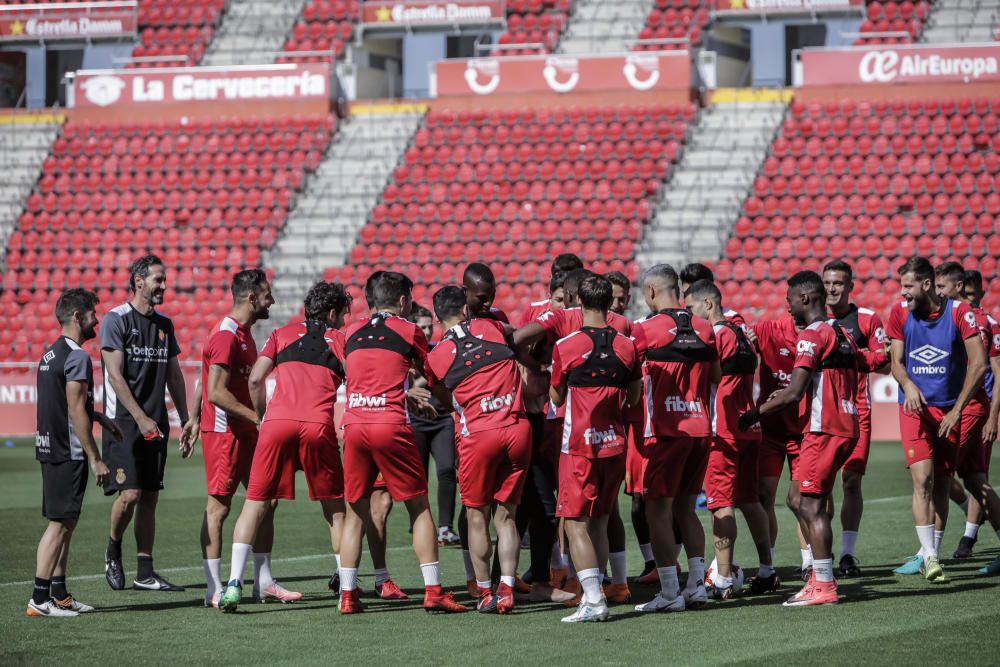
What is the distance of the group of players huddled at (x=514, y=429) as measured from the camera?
28.2ft

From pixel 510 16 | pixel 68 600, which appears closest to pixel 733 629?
pixel 68 600

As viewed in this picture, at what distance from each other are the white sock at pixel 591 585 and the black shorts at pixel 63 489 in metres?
3.19

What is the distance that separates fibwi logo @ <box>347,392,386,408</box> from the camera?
28.5 ft

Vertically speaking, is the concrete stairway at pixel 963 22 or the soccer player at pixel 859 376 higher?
the concrete stairway at pixel 963 22

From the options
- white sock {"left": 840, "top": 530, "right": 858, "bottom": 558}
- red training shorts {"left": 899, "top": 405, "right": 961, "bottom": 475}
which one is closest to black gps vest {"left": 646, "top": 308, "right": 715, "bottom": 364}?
red training shorts {"left": 899, "top": 405, "right": 961, "bottom": 475}

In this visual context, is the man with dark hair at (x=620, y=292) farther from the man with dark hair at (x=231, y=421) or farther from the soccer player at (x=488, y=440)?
the man with dark hair at (x=231, y=421)

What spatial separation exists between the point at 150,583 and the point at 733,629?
167 inches

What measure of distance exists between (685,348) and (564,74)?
23875 mm

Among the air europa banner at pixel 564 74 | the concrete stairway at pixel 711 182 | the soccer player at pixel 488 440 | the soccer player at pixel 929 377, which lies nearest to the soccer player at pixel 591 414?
the soccer player at pixel 488 440

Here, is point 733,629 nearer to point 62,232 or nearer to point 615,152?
point 615,152

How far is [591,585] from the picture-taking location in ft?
27.0

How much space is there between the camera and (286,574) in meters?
10.6

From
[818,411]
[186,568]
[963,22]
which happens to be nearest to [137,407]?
[186,568]

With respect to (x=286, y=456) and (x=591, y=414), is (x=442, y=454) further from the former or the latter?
(x=591, y=414)
